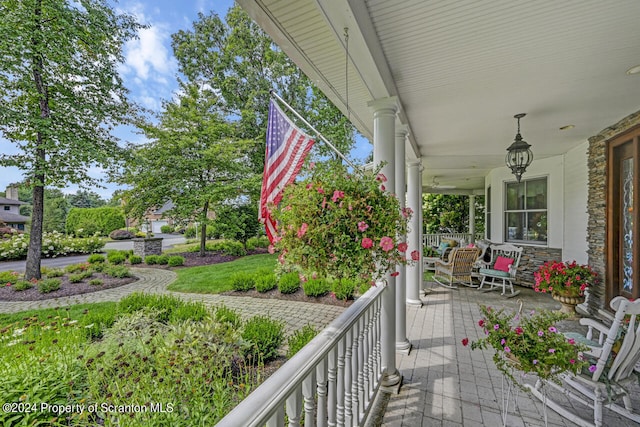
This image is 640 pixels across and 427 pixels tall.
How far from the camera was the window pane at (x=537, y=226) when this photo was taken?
5.71 meters

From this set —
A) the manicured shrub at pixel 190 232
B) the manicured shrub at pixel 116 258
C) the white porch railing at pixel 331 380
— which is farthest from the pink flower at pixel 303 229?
the manicured shrub at pixel 190 232

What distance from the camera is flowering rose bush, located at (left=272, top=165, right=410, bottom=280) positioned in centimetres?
129

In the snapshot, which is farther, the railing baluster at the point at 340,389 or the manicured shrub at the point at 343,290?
the manicured shrub at the point at 343,290

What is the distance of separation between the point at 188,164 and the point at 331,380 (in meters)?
9.61

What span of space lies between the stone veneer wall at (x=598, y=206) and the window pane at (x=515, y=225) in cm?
193

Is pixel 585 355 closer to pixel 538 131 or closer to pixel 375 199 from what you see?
pixel 375 199

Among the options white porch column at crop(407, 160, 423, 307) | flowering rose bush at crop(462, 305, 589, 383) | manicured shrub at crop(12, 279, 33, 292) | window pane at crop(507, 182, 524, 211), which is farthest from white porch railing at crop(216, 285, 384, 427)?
manicured shrub at crop(12, 279, 33, 292)

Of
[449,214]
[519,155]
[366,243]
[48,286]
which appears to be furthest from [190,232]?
[366,243]

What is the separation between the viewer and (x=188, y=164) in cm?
938

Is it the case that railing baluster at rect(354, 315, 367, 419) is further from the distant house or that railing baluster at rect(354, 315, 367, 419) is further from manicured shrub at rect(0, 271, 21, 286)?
the distant house

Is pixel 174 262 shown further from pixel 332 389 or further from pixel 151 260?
pixel 332 389

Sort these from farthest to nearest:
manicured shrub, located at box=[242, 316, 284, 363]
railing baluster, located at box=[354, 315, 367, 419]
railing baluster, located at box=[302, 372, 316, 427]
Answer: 1. manicured shrub, located at box=[242, 316, 284, 363]
2. railing baluster, located at box=[354, 315, 367, 419]
3. railing baluster, located at box=[302, 372, 316, 427]

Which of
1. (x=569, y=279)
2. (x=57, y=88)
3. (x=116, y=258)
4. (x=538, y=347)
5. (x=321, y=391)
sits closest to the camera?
(x=321, y=391)

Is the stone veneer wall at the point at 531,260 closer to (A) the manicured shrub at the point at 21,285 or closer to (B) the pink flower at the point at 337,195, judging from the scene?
(B) the pink flower at the point at 337,195
